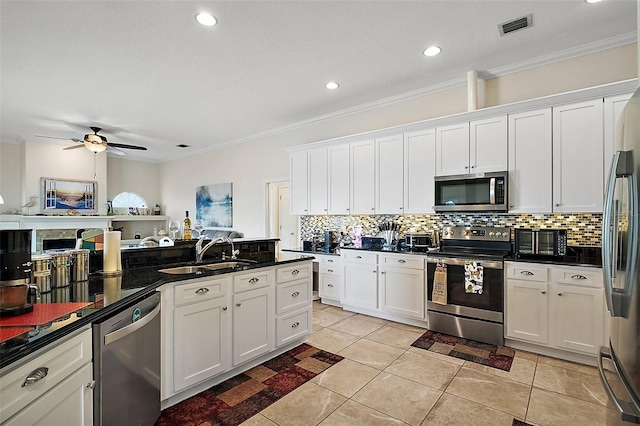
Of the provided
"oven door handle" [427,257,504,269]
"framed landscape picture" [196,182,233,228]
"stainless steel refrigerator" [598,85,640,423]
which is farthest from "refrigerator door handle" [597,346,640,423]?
"framed landscape picture" [196,182,233,228]

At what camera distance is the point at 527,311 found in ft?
10.4

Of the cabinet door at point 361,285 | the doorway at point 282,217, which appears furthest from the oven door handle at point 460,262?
the doorway at point 282,217

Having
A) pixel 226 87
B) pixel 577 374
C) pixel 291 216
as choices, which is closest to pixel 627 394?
pixel 577 374

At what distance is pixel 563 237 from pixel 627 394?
222 centimetres

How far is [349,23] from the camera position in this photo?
2816mm

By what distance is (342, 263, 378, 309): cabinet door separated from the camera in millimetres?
4273

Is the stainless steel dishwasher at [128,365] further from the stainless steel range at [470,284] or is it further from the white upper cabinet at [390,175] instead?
the white upper cabinet at [390,175]

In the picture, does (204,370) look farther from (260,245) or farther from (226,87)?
(226,87)

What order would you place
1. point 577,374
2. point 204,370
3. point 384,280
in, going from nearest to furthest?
point 204,370 < point 577,374 < point 384,280

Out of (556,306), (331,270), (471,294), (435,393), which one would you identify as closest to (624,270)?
(435,393)

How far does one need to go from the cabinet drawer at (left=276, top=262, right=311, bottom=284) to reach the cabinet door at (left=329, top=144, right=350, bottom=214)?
1708 millimetres

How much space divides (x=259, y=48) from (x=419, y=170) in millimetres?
2350

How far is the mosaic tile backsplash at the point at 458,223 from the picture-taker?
331 cm

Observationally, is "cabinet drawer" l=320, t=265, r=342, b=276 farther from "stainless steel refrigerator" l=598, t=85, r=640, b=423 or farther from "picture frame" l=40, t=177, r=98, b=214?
"picture frame" l=40, t=177, r=98, b=214
